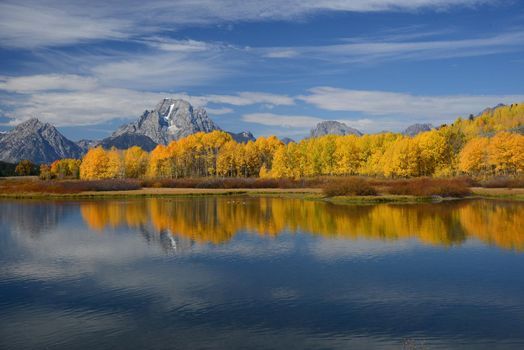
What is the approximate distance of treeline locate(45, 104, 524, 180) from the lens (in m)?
95.8

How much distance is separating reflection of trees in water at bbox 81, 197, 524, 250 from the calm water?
32 cm

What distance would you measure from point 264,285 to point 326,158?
97.5m

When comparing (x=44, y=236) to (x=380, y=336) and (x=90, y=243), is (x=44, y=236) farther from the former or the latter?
(x=380, y=336)

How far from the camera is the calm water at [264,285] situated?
14727mm

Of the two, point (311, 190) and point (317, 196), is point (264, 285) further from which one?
point (311, 190)

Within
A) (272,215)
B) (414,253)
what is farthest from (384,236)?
(272,215)

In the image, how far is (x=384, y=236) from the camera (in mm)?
32469

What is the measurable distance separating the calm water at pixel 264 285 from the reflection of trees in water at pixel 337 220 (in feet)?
1.05

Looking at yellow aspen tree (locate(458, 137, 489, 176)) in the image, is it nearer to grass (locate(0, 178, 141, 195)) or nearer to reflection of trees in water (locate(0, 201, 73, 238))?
grass (locate(0, 178, 141, 195))

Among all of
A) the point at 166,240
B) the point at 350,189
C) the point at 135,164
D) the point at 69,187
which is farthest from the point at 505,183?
the point at 135,164

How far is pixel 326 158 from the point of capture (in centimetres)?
11625

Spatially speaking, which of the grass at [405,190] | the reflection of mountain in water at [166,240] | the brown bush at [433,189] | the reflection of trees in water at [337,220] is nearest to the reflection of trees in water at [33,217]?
the reflection of trees in water at [337,220]

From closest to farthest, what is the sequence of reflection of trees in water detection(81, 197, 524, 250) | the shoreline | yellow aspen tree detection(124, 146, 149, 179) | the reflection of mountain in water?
the reflection of mountain in water
reflection of trees in water detection(81, 197, 524, 250)
the shoreline
yellow aspen tree detection(124, 146, 149, 179)

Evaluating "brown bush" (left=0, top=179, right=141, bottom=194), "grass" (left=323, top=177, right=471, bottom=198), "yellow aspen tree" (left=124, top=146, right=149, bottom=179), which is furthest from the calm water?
"yellow aspen tree" (left=124, top=146, right=149, bottom=179)
